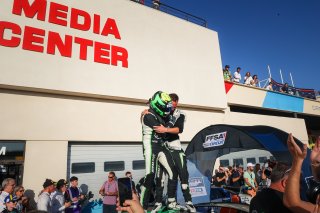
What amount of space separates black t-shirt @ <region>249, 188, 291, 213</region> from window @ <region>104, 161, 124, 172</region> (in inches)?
351

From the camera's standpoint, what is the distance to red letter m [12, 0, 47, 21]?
9445 mm

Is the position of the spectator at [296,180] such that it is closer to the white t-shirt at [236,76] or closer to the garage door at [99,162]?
the garage door at [99,162]

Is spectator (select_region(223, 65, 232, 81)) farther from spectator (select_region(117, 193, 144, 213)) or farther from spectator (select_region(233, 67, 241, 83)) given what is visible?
spectator (select_region(117, 193, 144, 213))

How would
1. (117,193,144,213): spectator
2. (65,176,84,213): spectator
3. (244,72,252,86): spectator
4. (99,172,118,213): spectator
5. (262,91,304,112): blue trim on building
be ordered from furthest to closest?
(262,91,304,112): blue trim on building, (244,72,252,86): spectator, (99,172,118,213): spectator, (65,176,84,213): spectator, (117,193,144,213): spectator

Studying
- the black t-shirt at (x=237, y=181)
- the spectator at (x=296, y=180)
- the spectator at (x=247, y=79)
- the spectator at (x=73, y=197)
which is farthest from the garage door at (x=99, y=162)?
the spectator at (x=247, y=79)

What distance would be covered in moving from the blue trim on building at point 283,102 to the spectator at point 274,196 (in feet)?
56.3

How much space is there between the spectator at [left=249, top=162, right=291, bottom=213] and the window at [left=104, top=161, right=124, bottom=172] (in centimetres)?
892

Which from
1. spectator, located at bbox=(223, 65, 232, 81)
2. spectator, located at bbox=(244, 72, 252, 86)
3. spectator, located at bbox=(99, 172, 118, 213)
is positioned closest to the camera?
spectator, located at bbox=(99, 172, 118, 213)

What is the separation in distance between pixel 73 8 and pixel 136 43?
3262 mm

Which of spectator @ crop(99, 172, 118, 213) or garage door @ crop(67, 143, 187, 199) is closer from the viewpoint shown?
spectator @ crop(99, 172, 118, 213)

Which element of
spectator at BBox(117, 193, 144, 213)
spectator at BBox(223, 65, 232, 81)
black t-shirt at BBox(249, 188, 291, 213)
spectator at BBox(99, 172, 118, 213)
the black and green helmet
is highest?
spectator at BBox(223, 65, 232, 81)

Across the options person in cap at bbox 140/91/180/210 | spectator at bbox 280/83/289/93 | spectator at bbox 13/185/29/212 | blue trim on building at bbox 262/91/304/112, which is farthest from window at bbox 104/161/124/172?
spectator at bbox 280/83/289/93

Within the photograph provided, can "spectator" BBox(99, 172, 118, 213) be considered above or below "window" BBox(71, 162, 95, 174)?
below

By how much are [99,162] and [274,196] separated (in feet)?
29.7
